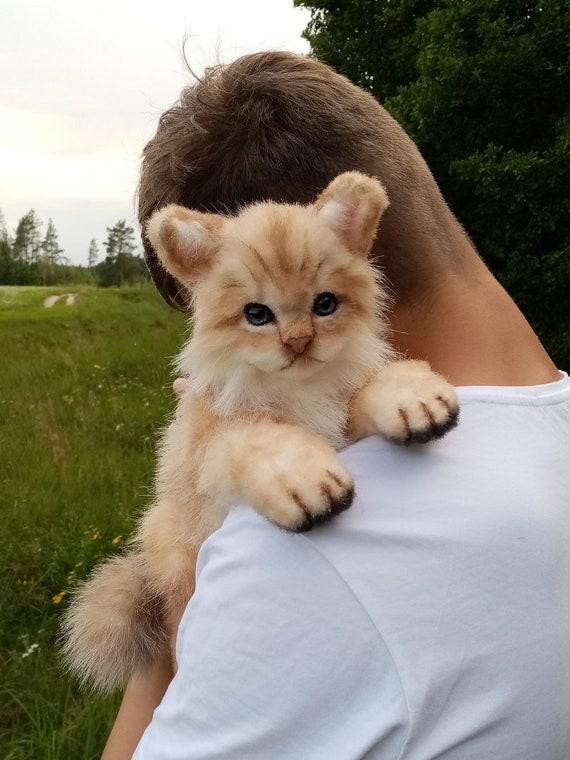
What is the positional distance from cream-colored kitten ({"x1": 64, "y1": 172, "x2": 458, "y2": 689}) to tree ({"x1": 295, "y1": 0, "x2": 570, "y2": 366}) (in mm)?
6727

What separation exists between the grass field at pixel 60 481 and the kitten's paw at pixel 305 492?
6.03 ft

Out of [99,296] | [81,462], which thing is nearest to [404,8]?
[99,296]

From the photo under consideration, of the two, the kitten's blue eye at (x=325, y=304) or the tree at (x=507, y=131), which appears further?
the tree at (x=507, y=131)

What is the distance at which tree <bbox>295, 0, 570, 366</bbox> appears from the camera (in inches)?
302

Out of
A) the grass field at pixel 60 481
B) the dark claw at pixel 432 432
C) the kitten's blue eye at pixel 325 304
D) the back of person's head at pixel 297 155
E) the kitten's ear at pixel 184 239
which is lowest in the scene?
the grass field at pixel 60 481

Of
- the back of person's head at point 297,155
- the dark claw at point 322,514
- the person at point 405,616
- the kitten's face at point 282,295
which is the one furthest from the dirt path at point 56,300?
the dark claw at point 322,514

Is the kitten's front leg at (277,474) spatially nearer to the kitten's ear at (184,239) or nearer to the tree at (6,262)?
the kitten's ear at (184,239)

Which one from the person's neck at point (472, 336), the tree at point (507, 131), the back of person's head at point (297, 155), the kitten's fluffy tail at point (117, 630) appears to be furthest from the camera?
the tree at point (507, 131)

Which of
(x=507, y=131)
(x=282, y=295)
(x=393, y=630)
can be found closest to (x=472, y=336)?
(x=282, y=295)

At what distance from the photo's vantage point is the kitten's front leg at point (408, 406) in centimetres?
128

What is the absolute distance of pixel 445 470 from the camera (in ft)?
4.07

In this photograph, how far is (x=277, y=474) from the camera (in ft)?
4.10

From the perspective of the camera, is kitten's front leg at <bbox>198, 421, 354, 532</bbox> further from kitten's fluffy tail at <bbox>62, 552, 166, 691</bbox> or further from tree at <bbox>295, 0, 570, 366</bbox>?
tree at <bbox>295, 0, 570, 366</bbox>

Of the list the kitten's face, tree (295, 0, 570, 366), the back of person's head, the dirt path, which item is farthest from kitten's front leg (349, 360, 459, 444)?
the dirt path
